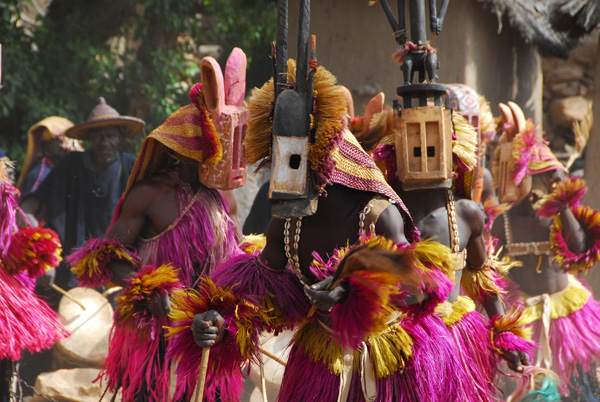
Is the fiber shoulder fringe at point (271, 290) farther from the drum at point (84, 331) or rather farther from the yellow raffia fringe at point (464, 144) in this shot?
the drum at point (84, 331)

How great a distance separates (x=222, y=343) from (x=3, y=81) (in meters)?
6.45

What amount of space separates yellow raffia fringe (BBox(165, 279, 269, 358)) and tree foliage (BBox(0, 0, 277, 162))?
20.1 ft

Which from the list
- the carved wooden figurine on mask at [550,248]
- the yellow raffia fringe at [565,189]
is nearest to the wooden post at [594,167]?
the carved wooden figurine on mask at [550,248]

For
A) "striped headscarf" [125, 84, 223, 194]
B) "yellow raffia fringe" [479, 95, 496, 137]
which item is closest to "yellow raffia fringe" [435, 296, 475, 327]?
"striped headscarf" [125, 84, 223, 194]

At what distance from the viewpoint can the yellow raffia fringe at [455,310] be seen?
3398mm

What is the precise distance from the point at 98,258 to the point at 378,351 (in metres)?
1.87

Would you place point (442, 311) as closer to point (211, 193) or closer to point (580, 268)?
point (211, 193)

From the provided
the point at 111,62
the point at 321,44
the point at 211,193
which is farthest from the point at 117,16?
the point at 211,193

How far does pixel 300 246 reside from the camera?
3105 millimetres

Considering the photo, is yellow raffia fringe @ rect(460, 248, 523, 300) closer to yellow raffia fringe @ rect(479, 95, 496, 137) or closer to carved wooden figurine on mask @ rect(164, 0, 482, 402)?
carved wooden figurine on mask @ rect(164, 0, 482, 402)

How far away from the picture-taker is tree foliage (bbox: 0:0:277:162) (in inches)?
343

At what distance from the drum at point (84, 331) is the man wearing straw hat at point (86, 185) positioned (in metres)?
0.80

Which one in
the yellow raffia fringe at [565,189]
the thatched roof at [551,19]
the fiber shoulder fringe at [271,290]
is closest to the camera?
the fiber shoulder fringe at [271,290]

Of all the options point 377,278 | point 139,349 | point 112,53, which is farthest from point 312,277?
point 112,53
